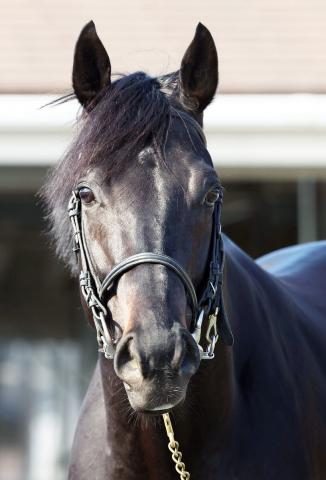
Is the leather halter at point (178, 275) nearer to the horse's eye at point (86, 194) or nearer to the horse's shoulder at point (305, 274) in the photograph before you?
the horse's eye at point (86, 194)

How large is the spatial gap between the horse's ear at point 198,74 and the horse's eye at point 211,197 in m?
0.33

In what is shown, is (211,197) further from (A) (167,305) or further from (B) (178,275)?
(A) (167,305)

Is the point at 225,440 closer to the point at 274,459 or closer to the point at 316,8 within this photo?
the point at 274,459

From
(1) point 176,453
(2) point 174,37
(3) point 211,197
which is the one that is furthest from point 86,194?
(2) point 174,37

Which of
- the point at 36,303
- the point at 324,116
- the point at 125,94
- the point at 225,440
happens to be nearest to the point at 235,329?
the point at 225,440

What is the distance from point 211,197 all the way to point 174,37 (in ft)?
16.0

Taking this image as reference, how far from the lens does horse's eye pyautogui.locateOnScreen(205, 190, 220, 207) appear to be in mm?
2920

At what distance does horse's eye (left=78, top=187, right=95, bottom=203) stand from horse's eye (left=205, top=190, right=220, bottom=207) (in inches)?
12.0

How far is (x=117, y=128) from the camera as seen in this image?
2.92 meters

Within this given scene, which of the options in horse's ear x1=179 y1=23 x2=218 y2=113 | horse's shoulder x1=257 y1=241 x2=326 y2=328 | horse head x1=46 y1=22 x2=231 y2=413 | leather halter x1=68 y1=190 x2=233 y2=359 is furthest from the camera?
horse's shoulder x1=257 y1=241 x2=326 y2=328

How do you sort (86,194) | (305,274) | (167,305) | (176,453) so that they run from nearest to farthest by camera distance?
(167,305) < (86,194) < (176,453) < (305,274)

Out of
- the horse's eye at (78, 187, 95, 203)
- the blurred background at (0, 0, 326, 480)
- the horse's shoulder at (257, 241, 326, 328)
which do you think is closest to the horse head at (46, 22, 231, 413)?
the horse's eye at (78, 187, 95, 203)

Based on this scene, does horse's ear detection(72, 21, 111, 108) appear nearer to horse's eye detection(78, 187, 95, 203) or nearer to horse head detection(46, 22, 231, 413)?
horse head detection(46, 22, 231, 413)

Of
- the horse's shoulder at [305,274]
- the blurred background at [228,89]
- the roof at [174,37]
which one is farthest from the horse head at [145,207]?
the roof at [174,37]
